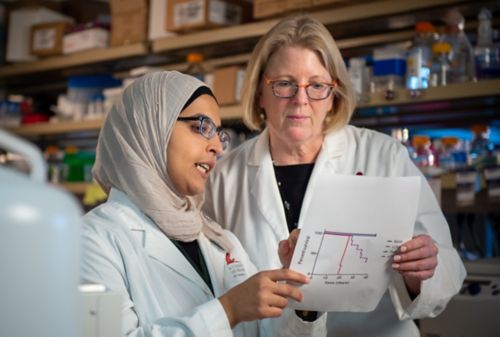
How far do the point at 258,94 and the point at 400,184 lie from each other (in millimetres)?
807

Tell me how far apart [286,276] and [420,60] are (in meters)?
1.55

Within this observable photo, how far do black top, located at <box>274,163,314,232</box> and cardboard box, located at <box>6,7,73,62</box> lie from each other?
2.73 metres

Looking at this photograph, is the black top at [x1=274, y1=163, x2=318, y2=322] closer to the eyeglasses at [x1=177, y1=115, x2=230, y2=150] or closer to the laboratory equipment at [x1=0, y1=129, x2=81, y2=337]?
the eyeglasses at [x1=177, y1=115, x2=230, y2=150]

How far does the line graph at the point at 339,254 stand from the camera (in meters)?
1.41

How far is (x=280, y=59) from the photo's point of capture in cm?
199

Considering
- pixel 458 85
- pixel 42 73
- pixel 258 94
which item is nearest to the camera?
→ pixel 258 94

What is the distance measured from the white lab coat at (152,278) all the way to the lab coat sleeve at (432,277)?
0.27 meters

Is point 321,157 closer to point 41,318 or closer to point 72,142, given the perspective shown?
point 41,318

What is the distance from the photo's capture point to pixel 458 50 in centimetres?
272

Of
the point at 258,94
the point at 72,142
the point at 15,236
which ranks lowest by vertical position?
the point at 72,142

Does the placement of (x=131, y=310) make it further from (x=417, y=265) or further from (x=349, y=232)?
(x=417, y=265)

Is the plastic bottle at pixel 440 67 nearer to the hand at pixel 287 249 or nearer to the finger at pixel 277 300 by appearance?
the hand at pixel 287 249

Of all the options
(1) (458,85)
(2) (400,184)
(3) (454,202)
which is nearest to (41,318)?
(2) (400,184)

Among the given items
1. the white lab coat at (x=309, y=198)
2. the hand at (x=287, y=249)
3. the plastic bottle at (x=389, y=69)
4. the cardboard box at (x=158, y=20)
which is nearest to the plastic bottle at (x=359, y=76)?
the plastic bottle at (x=389, y=69)
